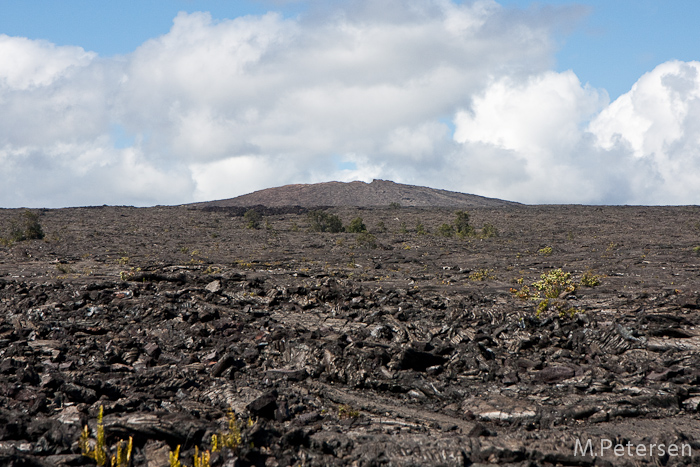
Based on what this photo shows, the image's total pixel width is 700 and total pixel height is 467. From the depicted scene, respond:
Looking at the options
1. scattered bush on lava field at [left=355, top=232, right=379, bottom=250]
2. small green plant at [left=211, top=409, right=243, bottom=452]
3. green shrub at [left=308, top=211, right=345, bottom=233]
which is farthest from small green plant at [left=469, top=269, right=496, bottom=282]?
green shrub at [left=308, top=211, right=345, bottom=233]

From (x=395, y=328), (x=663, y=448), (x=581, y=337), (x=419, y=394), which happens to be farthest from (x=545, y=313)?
(x=663, y=448)

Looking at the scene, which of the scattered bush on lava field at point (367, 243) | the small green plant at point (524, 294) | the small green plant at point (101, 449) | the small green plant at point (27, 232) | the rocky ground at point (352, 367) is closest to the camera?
the small green plant at point (101, 449)

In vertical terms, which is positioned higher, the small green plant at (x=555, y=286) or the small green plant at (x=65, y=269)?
the small green plant at (x=65, y=269)

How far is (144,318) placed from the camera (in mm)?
14914

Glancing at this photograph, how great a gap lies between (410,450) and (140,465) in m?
3.43

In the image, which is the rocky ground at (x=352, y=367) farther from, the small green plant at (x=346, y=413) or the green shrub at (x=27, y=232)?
the green shrub at (x=27, y=232)

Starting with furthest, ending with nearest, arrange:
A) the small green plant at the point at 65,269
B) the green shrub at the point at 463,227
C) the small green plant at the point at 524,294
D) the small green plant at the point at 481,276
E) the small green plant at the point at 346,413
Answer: the green shrub at the point at 463,227
the small green plant at the point at 65,269
the small green plant at the point at 481,276
the small green plant at the point at 524,294
the small green plant at the point at 346,413

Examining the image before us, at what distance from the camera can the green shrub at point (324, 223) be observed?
53688 millimetres

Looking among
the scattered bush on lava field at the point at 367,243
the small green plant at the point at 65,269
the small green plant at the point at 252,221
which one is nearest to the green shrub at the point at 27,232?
the small green plant at the point at 65,269

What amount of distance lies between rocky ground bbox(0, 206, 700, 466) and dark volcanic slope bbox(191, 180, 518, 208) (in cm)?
10304

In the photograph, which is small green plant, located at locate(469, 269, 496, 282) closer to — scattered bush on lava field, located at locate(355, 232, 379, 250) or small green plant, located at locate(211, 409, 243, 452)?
scattered bush on lava field, located at locate(355, 232, 379, 250)

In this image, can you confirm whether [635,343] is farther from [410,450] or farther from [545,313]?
[410,450]

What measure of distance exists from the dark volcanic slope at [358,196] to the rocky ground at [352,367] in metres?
103

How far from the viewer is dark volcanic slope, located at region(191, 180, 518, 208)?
127 m
